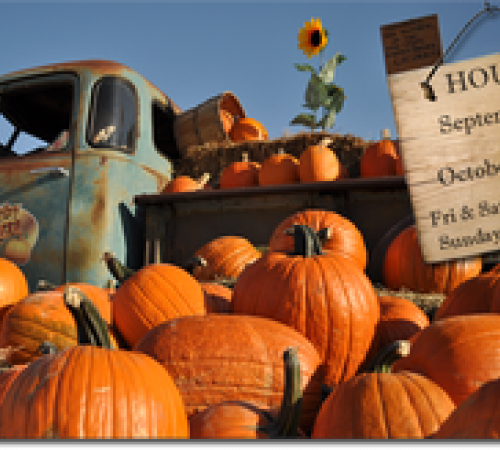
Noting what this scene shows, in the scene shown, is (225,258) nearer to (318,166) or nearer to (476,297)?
(318,166)

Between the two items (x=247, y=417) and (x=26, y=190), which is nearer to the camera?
(x=247, y=417)

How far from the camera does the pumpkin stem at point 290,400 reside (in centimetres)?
124

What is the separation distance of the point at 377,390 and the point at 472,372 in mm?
438

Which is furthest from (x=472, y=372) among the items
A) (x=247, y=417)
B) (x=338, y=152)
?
(x=338, y=152)

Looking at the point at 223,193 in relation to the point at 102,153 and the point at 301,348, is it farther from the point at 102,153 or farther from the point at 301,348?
the point at 301,348

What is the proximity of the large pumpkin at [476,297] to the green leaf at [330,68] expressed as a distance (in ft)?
23.3

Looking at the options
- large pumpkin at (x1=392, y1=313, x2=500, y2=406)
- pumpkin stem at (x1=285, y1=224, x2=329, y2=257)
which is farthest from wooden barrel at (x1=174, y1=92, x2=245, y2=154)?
large pumpkin at (x1=392, y1=313, x2=500, y2=406)

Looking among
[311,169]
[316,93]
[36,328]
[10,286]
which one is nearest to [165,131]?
[311,169]

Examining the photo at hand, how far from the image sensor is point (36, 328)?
237cm

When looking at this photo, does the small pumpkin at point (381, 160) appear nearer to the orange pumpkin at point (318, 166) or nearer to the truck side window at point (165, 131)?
the orange pumpkin at point (318, 166)

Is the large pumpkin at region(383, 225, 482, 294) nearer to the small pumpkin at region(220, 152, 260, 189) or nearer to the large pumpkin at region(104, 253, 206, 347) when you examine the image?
the large pumpkin at region(104, 253, 206, 347)

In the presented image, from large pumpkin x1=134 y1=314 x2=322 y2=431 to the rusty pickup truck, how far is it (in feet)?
8.94

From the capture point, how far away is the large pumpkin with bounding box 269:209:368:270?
3.41 m

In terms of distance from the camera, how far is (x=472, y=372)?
158 cm
